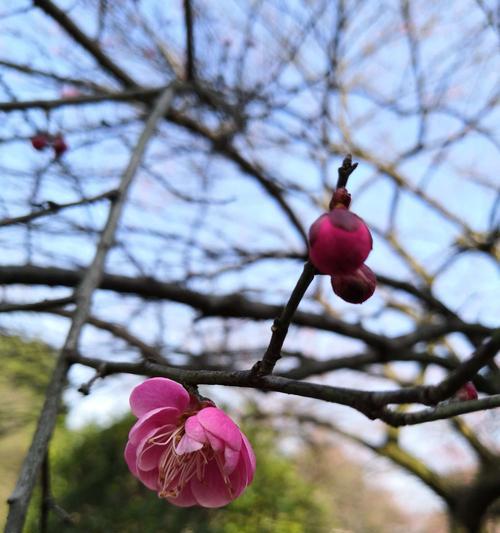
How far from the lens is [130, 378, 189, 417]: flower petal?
88cm

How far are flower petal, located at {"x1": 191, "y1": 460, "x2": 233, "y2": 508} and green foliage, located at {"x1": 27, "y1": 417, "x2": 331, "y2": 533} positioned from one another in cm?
141

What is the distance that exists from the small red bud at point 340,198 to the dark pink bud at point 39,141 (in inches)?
60.9

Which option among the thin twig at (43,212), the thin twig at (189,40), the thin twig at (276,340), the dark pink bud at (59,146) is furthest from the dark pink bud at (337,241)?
the thin twig at (189,40)

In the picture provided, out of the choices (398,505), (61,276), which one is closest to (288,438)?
(61,276)

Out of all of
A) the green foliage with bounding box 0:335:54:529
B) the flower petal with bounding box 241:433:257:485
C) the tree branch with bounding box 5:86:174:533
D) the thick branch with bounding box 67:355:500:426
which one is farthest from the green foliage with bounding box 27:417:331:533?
the thick branch with bounding box 67:355:500:426

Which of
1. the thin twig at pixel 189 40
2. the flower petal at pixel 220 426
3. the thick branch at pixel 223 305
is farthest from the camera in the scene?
the thick branch at pixel 223 305

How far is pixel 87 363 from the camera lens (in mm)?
1090

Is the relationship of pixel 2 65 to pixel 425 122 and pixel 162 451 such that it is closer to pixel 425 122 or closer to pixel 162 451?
pixel 162 451

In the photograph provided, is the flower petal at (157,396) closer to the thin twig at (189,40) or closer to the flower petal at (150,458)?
the flower petal at (150,458)

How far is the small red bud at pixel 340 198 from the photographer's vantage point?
709mm

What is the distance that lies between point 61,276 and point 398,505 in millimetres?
10398

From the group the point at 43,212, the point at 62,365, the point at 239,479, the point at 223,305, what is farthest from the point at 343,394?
the point at 223,305

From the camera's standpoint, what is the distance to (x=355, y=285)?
730 mm

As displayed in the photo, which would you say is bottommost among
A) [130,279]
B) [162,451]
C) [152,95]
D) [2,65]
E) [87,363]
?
[162,451]
